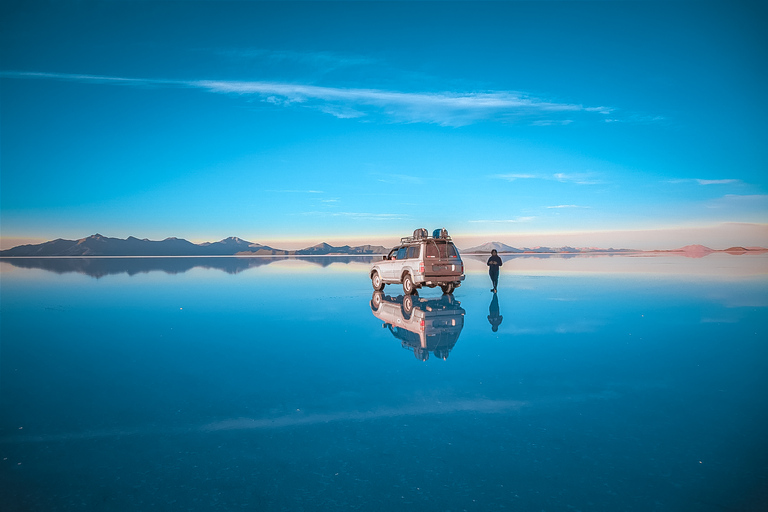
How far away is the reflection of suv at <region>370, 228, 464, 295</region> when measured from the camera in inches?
778

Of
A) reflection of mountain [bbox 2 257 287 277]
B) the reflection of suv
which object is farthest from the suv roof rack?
reflection of mountain [bbox 2 257 287 277]

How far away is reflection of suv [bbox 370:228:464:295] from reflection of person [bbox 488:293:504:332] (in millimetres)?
1942

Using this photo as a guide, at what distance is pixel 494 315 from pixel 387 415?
10388 millimetres

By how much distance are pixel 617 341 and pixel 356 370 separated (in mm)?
7334

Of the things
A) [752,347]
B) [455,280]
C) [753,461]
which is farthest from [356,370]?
[455,280]

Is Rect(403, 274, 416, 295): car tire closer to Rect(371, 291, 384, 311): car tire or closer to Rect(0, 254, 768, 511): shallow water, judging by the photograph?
Rect(371, 291, 384, 311): car tire

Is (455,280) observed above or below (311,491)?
above

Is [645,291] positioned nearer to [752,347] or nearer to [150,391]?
[752,347]

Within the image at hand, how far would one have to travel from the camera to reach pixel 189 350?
11281 millimetres

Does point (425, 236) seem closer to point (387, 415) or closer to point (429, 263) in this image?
point (429, 263)

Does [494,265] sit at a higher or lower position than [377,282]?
higher

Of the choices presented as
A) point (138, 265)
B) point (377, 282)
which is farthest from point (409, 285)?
point (138, 265)

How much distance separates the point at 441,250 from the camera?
20.2m

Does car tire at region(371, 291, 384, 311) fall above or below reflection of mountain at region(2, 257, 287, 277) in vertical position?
below
